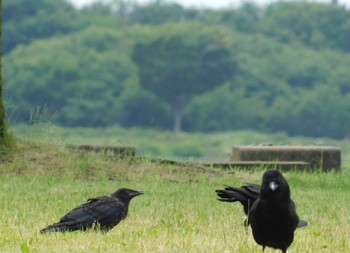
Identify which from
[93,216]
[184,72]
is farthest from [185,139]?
[93,216]

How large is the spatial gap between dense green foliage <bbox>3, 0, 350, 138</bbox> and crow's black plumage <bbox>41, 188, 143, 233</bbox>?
82366mm

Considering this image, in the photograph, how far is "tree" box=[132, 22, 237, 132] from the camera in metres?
101

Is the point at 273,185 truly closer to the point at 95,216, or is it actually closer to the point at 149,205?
the point at 95,216

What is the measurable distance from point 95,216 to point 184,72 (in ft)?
307

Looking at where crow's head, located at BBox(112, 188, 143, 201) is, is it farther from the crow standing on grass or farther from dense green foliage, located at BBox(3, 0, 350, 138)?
dense green foliage, located at BBox(3, 0, 350, 138)

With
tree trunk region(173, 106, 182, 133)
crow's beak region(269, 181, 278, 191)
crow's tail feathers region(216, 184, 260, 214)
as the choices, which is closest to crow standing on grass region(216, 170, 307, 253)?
crow's beak region(269, 181, 278, 191)

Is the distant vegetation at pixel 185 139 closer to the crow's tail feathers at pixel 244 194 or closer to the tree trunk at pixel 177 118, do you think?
the tree trunk at pixel 177 118

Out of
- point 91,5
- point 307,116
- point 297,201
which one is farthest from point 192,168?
point 91,5

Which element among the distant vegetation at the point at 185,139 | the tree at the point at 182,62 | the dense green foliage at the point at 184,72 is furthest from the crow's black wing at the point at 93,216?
the tree at the point at 182,62

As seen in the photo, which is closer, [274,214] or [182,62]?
[274,214]

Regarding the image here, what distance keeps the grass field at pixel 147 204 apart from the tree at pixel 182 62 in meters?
82.5

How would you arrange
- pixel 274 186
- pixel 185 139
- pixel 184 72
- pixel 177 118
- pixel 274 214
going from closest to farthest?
1. pixel 274 186
2. pixel 274 214
3. pixel 185 139
4. pixel 177 118
5. pixel 184 72

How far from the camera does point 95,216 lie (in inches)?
357

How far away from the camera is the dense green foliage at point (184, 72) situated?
9681 centimetres
